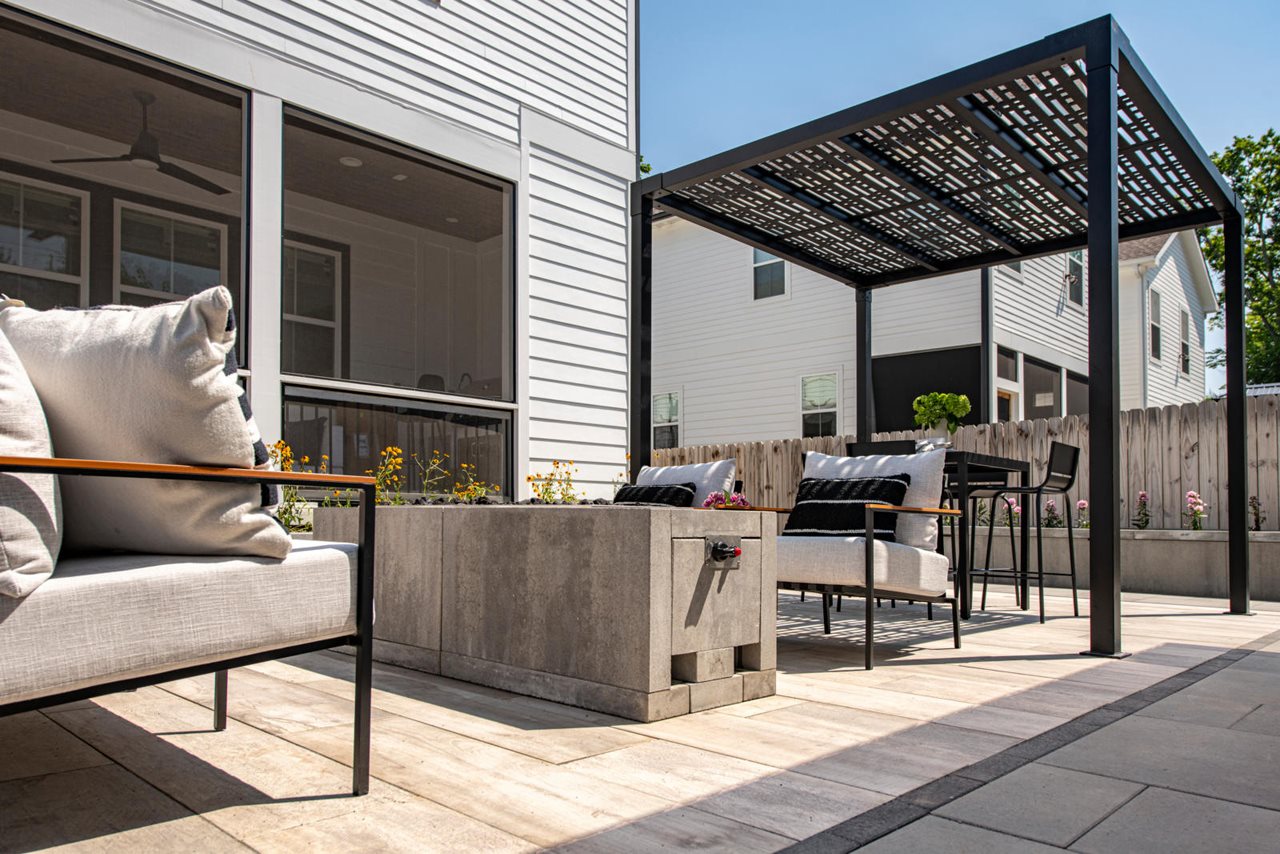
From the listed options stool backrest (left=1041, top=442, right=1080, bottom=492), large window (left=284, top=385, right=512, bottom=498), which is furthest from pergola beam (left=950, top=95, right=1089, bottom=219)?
large window (left=284, top=385, right=512, bottom=498)

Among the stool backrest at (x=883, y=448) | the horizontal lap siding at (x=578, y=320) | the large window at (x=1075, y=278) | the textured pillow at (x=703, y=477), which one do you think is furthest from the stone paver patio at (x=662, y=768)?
the large window at (x=1075, y=278)

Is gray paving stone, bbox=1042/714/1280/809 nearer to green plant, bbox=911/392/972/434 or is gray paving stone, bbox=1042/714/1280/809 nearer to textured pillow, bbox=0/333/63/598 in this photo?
textured pillow, bbox=0/333/63/598

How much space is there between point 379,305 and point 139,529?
7.81m

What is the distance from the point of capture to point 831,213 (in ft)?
19.6

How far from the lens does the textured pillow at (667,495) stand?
430 centimetres

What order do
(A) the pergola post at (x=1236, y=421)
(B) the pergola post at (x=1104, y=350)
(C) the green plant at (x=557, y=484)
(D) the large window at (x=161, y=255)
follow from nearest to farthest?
(B) the pergola post at (x=1104, y=350), (A) the pergola post at (x=1236, y=421), (C) the green plant at (x=557, y=484), (D) the large window at (x=161, y=255)

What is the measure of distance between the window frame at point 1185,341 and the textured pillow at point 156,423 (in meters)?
20.0

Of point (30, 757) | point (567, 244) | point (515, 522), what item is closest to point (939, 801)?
point (515, 522)

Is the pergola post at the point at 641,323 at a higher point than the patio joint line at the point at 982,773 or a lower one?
higher

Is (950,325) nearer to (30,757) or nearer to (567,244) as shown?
(567,244)

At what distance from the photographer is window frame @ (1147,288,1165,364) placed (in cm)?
1614

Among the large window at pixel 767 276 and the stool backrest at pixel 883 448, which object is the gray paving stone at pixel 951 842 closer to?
the stool backrest at pixel 883 448

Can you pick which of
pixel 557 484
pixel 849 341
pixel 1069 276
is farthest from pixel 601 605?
pixel 1069 276

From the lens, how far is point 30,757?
2.20 metres
